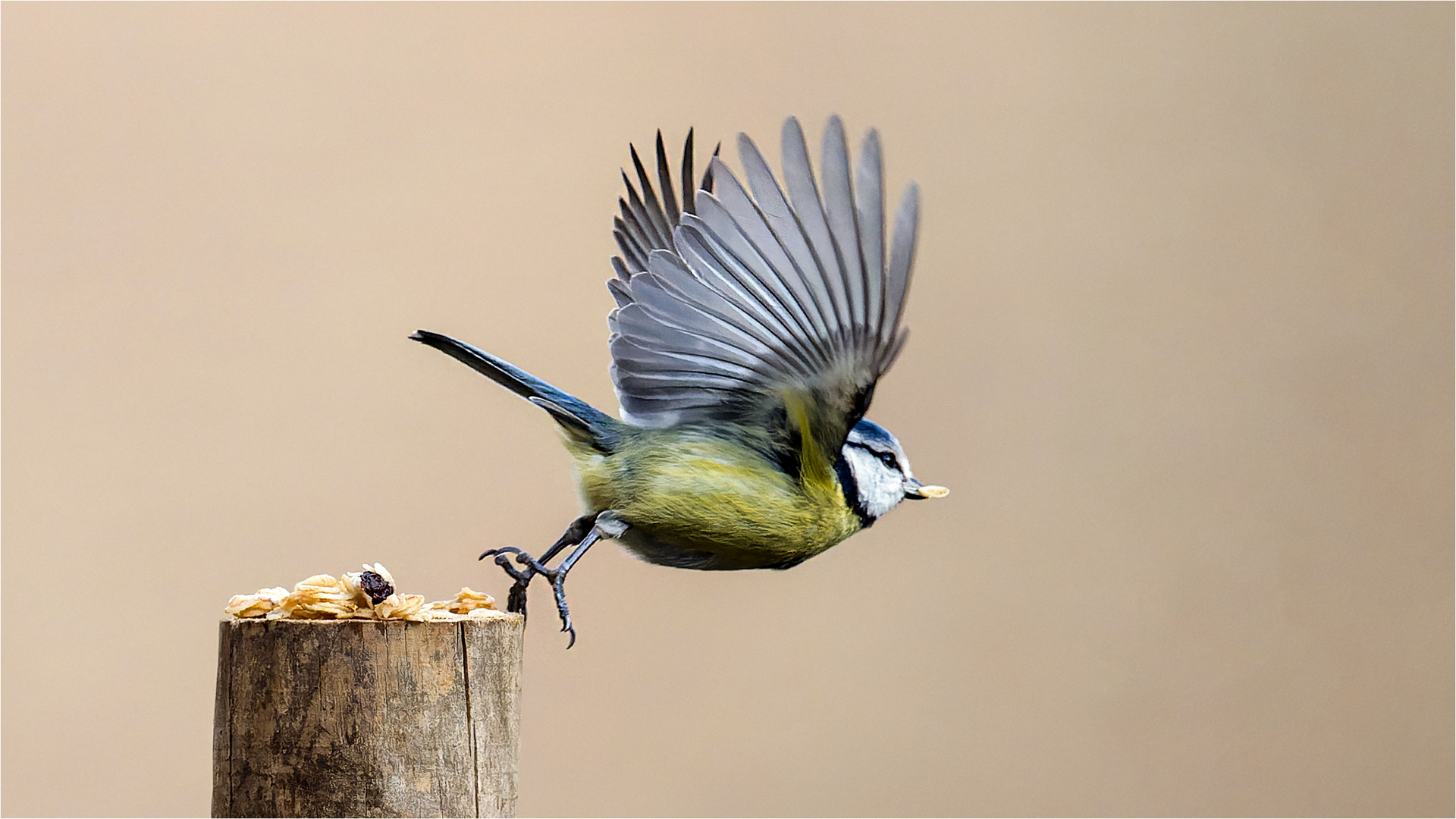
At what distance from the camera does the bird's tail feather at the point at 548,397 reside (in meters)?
1.29

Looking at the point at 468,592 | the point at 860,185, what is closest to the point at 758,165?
the point at 860,185

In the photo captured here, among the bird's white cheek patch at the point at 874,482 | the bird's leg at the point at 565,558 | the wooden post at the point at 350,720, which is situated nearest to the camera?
the wooden post at the point at 350,720

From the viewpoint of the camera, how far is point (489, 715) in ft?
3.80

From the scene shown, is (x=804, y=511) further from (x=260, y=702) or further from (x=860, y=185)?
(x=260, y=702)

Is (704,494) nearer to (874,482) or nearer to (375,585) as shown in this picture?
(874,482)

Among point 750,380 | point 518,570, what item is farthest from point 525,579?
point 750,380

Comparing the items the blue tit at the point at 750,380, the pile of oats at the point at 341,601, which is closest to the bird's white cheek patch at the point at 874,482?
the blue tit at the point at 750,380

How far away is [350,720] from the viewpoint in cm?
109

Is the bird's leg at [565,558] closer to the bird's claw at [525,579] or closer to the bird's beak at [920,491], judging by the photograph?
the bird's claw at [525,579]

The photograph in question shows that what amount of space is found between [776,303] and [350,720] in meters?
0.54

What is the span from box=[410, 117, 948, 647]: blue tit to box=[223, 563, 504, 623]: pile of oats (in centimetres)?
17

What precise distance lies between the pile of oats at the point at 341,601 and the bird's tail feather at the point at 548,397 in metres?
Result: 0.26

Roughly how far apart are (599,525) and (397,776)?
34cm

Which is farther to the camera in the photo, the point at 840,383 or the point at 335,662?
the point at 840,383
